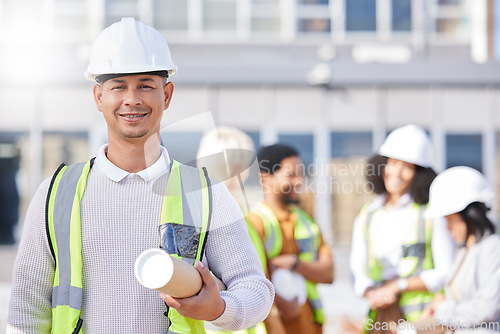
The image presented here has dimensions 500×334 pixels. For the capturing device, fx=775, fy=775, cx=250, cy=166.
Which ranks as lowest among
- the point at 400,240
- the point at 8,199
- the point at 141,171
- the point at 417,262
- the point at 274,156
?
the point at 8,199

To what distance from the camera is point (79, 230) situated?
6.45 ft

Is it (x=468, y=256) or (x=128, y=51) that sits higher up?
(x=128, y=51)

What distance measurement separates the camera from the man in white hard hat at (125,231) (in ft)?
6.35

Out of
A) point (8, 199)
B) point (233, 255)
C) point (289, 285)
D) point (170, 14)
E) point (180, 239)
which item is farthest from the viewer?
point (170, 14)

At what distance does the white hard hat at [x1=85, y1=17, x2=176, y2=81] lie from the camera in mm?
1956

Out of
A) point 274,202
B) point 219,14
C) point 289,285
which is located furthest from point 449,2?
point 289,285

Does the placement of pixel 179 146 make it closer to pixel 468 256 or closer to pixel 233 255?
pixel 233 255

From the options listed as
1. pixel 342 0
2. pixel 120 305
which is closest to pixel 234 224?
pixel 120 305

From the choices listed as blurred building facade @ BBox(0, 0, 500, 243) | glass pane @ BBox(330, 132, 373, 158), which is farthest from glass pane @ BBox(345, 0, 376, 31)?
glass pane @ BBox(330, 132, 373, 158)

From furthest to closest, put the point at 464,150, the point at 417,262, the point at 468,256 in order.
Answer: the point at 464,150
the point at 417,262
the point at 468,256

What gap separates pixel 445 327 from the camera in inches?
147

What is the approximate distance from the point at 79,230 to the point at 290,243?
248 centimetres

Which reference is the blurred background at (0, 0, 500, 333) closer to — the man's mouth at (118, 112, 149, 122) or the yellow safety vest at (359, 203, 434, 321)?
the yellow safety vest at (359, 203, 434, 321)

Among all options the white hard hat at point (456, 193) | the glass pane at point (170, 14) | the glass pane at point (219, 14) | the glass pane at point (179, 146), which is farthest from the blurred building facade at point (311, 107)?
the glass pane at point (179, 146)
